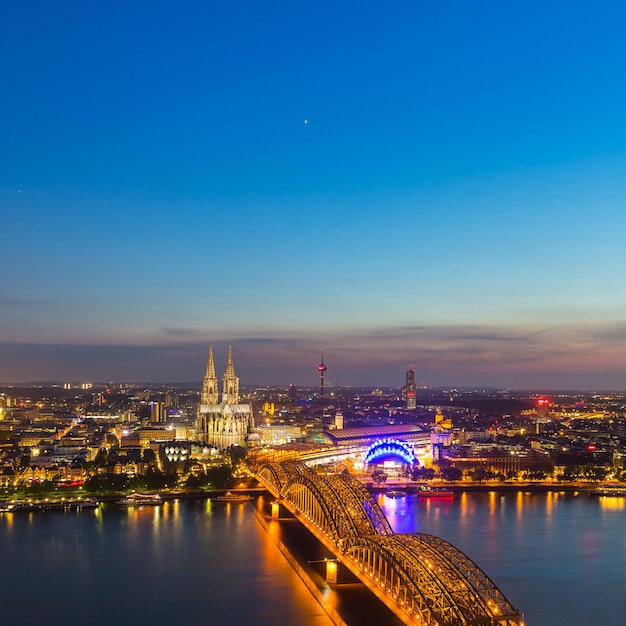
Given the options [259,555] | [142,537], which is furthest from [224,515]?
[259,555]

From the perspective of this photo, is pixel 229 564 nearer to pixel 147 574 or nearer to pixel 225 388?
pixel 147 574

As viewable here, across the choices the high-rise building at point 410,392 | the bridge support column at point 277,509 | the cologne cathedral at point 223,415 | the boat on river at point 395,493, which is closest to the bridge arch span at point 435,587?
the bridge support column at point 277,509

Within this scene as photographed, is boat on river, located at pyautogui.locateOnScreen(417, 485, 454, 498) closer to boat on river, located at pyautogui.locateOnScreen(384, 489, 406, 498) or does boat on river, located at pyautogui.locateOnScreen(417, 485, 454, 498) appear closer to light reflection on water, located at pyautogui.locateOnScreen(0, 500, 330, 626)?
boat on river, located at pyautogui.locateOnScreen(384, 489, 406, 498)

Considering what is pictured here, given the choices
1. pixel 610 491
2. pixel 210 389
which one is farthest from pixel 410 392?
pixel 610 491

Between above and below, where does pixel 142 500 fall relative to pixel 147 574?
below

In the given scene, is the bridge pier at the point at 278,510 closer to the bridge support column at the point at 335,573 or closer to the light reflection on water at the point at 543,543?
the light reflection on water at the point at 543,543

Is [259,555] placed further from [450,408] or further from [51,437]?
[450,408]
